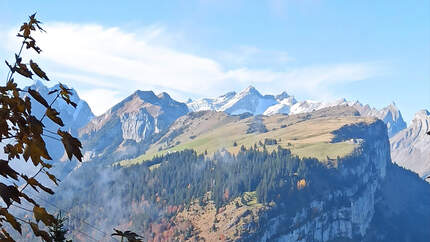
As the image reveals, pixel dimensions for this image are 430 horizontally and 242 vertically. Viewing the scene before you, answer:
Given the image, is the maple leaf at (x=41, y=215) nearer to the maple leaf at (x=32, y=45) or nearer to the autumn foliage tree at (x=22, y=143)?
the autumn foliage tree at (x=22, y=143)

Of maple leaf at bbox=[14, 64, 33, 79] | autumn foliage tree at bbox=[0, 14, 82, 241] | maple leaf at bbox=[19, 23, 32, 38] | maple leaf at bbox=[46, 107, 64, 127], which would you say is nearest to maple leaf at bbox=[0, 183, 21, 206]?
autumn foliage tree at bbox=[0, 14, 82, 241]

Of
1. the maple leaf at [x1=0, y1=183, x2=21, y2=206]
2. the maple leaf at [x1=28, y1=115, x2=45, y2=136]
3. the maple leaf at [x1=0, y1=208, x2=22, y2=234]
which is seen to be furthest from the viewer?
the maple leaf at [x1=0, y1=208, x2=22, y2=234]

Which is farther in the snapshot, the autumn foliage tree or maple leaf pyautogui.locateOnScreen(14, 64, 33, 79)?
maple leaf pyautogui.locateOnScreen(14, 64, 33, 79)

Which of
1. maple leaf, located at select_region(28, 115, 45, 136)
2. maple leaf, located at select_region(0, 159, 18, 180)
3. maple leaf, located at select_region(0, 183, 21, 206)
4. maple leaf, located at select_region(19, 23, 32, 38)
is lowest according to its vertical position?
Result: maple leaf, located at select_region(0, 183, 21, 206)

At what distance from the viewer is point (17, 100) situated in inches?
193

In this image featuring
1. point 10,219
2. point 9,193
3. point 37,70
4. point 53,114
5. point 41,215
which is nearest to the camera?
point 9,193

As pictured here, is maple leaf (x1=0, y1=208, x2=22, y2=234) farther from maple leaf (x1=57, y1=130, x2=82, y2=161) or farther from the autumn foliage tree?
maple leaf (x1=57, y1=130, x2=82, y2=161)

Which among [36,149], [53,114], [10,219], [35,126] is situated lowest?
[10,219]

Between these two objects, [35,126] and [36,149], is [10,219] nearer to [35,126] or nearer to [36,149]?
[36,149]

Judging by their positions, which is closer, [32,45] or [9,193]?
[9,193]

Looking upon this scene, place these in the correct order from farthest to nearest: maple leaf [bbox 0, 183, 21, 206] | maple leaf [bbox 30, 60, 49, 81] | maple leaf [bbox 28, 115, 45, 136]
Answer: maple leaf [bbox 30, 60, 49, 81]
maple leaf [bbox 28, 115, 45, 136]
maple leaf [bbox 0, 183, 21, 206]

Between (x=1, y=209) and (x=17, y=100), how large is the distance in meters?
1.05

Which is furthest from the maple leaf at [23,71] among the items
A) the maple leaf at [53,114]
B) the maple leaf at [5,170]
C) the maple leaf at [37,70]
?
the maple leaf at [5,170]

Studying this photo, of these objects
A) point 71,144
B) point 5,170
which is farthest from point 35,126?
point 5,170
